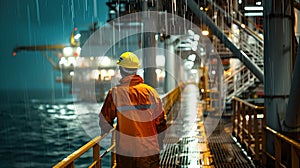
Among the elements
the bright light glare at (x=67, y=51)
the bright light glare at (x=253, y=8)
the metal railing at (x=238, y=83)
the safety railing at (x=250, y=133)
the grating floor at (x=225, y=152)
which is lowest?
the grating floor at (x=225, y=152)

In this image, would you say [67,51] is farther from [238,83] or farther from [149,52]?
[149,52]

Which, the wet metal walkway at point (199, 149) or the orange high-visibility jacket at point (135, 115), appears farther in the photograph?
the wet metal walkway at point (199, 149)

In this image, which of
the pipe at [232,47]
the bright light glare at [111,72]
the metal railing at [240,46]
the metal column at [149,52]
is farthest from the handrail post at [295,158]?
the bright light glare at [111,72]

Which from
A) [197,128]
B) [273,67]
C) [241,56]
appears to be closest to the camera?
[273,67]

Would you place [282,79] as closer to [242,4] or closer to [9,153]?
[242,4]

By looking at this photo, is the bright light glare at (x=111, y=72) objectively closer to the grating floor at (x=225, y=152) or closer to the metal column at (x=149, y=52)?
the metal column at (x=149, y=52)

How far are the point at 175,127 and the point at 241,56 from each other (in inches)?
176

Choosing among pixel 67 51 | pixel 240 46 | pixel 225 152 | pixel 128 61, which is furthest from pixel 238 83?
pixel 67 51

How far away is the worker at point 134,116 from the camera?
4109 millimetres

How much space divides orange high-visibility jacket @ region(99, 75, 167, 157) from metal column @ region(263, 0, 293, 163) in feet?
9.66

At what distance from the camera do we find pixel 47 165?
27.6 m

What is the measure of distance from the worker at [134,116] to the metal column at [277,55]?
2.93 m

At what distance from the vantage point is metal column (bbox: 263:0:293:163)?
6234 mm

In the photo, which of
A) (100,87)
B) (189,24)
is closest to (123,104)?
(189,24)
